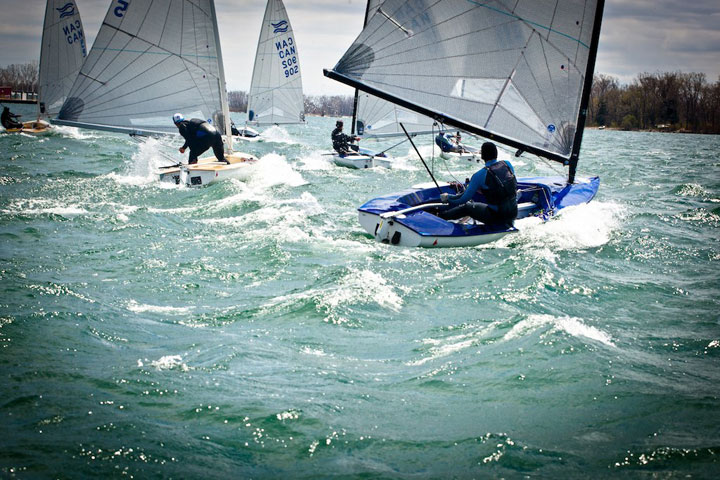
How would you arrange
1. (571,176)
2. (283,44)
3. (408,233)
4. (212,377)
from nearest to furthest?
(212,377) < (408,233) < (571,176) < (283,44)

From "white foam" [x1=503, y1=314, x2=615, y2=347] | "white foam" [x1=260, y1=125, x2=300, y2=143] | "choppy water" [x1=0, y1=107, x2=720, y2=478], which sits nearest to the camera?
"choppy water" [x1=0, y1=107, x2=720, y2=478]

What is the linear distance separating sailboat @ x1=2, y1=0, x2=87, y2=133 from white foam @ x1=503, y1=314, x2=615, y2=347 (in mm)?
28051

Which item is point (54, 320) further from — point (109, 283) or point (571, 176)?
point (571, 176)

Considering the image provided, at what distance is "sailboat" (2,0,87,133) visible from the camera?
91.6 ft

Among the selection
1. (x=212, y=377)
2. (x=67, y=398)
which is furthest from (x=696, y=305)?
(x=67, y=398)

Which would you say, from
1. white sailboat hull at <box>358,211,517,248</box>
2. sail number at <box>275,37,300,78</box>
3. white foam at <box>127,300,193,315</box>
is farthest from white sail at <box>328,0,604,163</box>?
sail number at <box>275,37,300,78</box>

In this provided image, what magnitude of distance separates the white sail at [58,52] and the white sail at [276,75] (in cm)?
819

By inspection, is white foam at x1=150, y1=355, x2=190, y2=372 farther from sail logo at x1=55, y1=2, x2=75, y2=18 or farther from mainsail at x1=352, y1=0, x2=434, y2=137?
sail logo at x1=55, y1=2, x2=75, y2=18

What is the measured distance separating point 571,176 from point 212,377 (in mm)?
9189

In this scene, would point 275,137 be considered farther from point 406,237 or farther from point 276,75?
point 406,237

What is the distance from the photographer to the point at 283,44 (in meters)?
29.6

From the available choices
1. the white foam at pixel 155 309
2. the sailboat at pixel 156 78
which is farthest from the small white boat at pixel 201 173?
the white foam at pixel 155 309

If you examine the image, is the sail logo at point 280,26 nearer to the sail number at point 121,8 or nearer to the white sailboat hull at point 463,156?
the white sailboat hull at point 463,156

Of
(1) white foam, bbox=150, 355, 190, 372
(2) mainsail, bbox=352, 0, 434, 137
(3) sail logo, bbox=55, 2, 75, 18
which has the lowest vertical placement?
(1) white foam, bbox=150, 355, 190, 372
